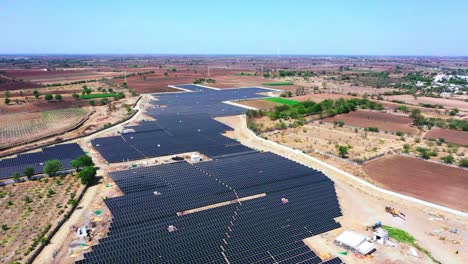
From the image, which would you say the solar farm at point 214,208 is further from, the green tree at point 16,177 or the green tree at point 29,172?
the green tree at point 16,177

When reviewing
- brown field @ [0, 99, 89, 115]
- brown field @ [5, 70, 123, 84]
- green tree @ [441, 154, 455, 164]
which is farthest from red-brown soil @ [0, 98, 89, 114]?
green tree @ [441, 154, 455, 164]

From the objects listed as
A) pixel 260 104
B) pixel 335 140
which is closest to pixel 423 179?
pixel 335 140

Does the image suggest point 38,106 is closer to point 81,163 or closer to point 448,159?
point 81,163

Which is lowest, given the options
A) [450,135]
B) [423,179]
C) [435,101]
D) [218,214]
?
[423,179]

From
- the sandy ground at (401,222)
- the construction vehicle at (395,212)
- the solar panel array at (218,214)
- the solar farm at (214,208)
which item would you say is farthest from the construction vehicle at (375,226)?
the construction vehicle at (395,212)

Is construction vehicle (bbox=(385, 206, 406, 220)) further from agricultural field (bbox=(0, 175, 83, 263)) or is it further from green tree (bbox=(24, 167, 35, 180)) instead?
green tree (bbox=(24, 167, 35, 180))

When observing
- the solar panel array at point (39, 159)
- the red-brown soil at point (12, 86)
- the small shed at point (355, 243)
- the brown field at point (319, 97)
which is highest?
the red-brown soil at point (12, 86)

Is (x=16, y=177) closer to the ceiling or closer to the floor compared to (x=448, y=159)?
closer to the ceiling
